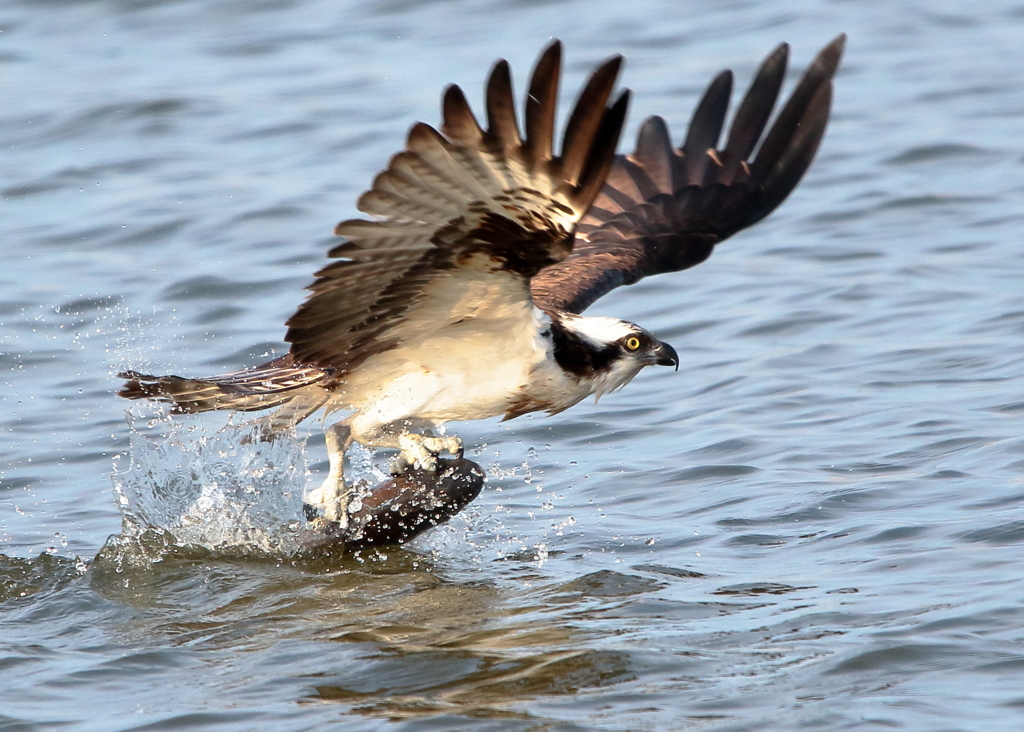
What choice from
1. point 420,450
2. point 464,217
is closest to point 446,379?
point 420,450

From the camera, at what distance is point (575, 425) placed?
8039 millimetres

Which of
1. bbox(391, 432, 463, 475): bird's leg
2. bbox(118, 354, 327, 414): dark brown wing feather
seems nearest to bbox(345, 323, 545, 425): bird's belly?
bbox(391, 432, 463, 475): bird's leg

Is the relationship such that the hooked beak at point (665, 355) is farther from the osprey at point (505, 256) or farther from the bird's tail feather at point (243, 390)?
the bird's tail feather at point (243, 390)

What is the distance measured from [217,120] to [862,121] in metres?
5.69

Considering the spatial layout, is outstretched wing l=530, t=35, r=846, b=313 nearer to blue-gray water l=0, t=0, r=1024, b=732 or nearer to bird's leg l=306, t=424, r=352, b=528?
blue-gray water l=0, t=0, r=1024, b=732

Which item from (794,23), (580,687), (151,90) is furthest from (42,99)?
(580,687)

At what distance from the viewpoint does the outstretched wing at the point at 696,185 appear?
6.96 meters

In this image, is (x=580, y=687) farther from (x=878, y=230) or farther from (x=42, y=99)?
(x=42, y=99)

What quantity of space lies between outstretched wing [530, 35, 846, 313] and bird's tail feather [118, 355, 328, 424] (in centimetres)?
121

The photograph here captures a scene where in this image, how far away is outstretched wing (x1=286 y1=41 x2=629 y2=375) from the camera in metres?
4.49

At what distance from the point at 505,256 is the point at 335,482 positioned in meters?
1.66

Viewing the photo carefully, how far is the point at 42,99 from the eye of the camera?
13.7 meters

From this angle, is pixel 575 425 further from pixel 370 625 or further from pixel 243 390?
pixel 370 625

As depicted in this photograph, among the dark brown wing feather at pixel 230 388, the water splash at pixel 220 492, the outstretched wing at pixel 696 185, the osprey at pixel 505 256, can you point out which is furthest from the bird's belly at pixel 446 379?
the outstretched wing at pixel 696 185
